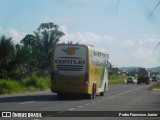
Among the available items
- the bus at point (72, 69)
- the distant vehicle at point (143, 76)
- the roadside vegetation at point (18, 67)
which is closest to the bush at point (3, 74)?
the roadside vegetation at point (18, 67)

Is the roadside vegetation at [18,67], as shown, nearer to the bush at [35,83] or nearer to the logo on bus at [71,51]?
the bush at [35,83]

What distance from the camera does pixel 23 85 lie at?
148 ft

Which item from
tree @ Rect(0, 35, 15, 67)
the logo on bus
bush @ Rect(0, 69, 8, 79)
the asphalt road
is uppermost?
tree @ Rect(0, 35, 15, 67)

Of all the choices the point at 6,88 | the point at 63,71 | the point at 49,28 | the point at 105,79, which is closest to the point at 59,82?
the point at 63,71

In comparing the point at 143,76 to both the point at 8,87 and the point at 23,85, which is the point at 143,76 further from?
the point at 8,87

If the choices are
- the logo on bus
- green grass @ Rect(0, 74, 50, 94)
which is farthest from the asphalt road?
green grass @ Rect(0, 74, 50, 94)

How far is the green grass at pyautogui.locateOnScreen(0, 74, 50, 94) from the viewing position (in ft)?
129

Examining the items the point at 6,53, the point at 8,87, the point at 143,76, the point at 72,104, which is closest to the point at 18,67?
the point at 6,53

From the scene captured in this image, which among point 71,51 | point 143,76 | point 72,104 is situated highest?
point 71,51

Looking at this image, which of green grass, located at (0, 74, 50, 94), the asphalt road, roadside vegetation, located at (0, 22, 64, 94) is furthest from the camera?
roadside vegetation, located at (0, 22, 64, 94)

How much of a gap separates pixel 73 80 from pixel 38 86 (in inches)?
751

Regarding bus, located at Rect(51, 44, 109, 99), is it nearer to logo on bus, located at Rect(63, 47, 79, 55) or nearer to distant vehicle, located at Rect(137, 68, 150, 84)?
logo on bus, located at Rect(63, 47, 79, 55)

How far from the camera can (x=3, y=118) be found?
16.3 m

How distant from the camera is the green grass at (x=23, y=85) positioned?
129ft
